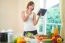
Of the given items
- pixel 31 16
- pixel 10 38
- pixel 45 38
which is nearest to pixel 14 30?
pixel 10 38

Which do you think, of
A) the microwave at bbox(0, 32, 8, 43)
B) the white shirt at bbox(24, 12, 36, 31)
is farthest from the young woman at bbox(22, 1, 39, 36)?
the microwave at bbox(0, 32, 8, 43)

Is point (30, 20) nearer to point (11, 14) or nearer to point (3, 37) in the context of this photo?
point (11, 14)

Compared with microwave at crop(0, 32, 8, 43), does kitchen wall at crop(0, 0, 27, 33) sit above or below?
above

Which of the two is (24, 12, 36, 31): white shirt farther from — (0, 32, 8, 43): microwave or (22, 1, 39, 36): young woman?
(0, 32, 8, 43): microwave

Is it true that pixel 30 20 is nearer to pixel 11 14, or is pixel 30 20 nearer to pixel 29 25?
pixel 29 25

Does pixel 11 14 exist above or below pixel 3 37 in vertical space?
above

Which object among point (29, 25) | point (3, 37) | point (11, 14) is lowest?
point (3, 37)

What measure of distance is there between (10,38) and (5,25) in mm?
145

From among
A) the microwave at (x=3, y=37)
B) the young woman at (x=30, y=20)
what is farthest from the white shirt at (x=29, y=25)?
the microwave at (x=3, y=37)

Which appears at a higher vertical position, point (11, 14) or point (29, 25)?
point (11, 14)

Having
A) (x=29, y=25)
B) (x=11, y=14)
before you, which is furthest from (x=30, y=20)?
(x=11, y=14)

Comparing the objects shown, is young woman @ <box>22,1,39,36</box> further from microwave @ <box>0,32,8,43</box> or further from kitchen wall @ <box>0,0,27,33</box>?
microwave @ <box>0,32,8,43</box>

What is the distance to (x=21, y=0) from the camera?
1.40m

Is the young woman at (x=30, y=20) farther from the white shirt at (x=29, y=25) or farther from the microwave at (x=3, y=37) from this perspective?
the microwave at (x=3, y=37)
